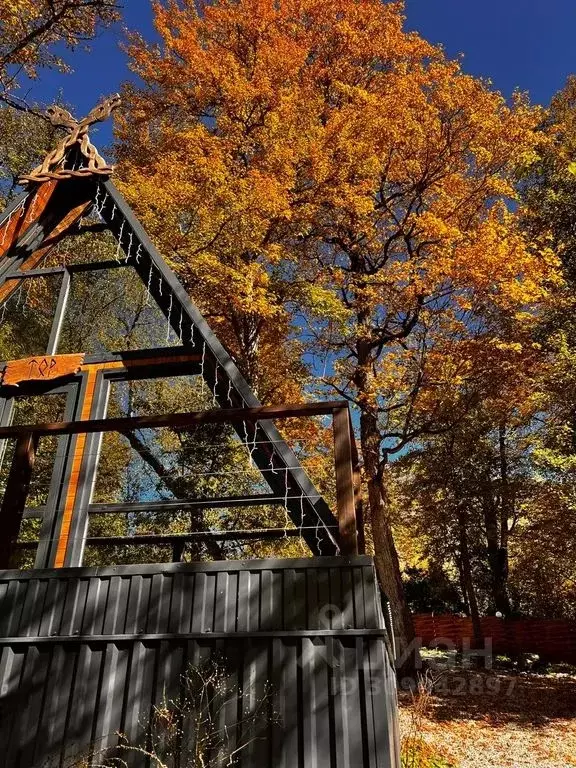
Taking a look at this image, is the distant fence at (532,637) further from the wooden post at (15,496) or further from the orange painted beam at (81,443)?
the wooden post at (15,496)

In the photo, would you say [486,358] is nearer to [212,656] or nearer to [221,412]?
[221,412]

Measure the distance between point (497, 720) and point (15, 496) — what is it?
9.62m

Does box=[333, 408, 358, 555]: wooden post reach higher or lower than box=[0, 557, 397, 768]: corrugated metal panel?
higher

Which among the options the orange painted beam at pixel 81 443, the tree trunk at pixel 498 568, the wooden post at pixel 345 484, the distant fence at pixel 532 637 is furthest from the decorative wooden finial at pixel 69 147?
the distant fence at pixel 532 637

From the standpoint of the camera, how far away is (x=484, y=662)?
16.6 m

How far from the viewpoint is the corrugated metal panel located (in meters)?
3.14

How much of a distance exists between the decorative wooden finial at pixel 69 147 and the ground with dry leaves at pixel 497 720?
8036 millimetres

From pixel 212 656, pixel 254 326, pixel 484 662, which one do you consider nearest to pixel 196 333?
pixel 212 656

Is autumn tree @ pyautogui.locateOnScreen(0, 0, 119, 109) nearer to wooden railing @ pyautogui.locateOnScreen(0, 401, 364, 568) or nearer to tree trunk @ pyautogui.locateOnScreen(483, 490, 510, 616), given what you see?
wooden railing @ pyautogui.locateOnScreen(0, 401, 364, 568)

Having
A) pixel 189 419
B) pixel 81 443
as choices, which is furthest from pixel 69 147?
pixel 189 419

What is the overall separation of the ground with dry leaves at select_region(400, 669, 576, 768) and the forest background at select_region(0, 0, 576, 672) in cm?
196

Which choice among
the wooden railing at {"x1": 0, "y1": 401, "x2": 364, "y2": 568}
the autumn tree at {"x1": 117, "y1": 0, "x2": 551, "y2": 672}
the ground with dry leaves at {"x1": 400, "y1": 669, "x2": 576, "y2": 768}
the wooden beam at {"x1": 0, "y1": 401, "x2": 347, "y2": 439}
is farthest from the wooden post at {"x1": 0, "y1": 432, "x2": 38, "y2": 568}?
the autumn tree at {"x1": 117, "y1": 0, "x2": 551, "y2": 672}

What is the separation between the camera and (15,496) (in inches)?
165

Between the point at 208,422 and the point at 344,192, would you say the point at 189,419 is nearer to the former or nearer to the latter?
the point at 208,422
